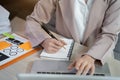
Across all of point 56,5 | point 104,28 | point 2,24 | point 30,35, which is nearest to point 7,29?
point 2,24

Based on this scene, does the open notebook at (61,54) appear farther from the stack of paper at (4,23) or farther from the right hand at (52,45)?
the stack of paper at (4,23)

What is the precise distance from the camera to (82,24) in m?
1.13

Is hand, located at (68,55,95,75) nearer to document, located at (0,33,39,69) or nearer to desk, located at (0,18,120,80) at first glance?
desk, located at (0,18,120,80)

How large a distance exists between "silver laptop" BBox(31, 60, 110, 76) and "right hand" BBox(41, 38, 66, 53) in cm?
8

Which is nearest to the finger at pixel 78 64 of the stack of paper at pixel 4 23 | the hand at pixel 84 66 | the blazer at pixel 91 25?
the hand at pixel 84 66

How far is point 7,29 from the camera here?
1220 mm

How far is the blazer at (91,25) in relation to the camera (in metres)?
1.01

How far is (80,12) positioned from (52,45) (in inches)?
9.5

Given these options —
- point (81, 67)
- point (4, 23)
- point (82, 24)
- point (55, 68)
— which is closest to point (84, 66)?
point (81, 67)

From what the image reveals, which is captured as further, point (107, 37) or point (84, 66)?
point (107, 37)

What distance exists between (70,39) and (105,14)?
8.8 inches

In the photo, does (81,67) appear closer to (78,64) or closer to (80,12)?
(78,64)

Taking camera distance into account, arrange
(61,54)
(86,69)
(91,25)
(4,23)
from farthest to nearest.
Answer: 1. (4,23)
2. (91,25)
3. (61,54)
4. (86,69)

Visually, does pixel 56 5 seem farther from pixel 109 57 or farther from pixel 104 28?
pixel 109 57
